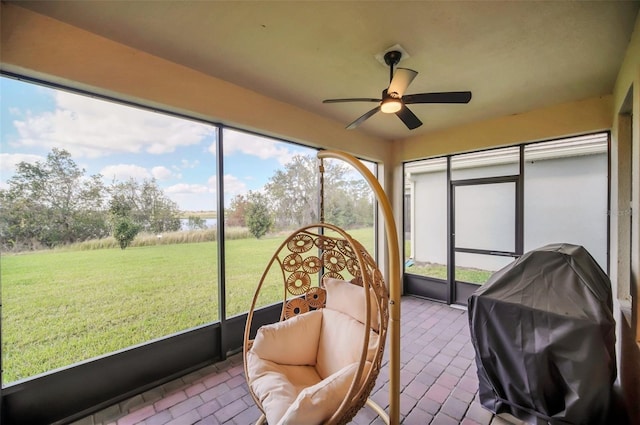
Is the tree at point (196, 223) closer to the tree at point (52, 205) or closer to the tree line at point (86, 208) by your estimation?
the tree line at point (86, 208)

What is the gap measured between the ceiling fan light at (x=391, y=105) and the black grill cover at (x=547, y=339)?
1528 millimetres

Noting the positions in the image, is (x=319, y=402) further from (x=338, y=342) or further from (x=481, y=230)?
(x=481, y=230)

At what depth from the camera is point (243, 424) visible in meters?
1.83

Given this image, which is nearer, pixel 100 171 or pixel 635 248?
pixel 635 248

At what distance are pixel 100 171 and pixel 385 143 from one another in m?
3.95

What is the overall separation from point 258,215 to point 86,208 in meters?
1.54

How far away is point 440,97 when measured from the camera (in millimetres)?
2053

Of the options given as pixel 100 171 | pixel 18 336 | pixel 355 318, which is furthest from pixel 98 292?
pixel 355 318

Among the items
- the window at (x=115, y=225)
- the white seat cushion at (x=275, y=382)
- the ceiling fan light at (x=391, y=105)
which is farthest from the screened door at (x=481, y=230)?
the white seat cushion at (x=275, y=382)

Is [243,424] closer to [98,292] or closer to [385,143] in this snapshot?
[98,292]

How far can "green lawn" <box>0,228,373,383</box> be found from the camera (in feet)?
5.81

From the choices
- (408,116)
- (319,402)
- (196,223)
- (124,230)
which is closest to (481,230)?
(408,116)

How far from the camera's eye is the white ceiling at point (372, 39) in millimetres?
1621

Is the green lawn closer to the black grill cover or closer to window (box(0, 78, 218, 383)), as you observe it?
window (box(0, 78, 218, 383))
